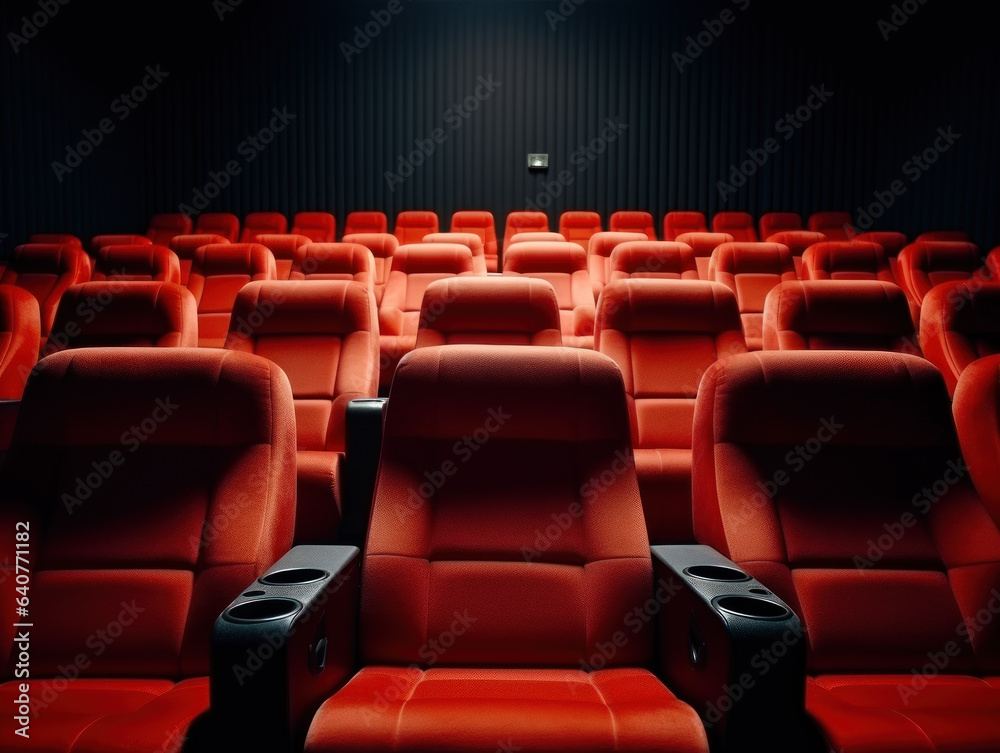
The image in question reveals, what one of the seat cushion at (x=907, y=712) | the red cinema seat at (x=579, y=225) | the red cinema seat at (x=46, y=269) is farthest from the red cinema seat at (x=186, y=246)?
the seat cushion at (x=907, y=712)

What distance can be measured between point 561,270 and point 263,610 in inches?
109

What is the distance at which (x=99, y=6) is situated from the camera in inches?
248

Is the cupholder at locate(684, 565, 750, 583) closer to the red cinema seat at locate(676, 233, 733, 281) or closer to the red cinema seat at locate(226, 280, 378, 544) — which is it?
the red cinema seat at locate(226, 280, 378, 544)

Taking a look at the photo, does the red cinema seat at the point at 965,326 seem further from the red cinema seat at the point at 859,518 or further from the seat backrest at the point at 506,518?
the seat backrest at the point at 506,518

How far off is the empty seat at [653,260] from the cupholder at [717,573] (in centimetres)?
255

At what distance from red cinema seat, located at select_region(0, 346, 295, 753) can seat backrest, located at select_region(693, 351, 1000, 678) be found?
84 cm

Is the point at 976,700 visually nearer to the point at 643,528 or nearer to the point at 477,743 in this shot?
the point at 643,528

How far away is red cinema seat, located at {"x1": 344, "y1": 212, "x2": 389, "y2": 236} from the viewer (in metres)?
6.36

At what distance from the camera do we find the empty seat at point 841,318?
7.48 ft

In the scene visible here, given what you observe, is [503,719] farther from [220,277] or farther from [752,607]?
[220,277]

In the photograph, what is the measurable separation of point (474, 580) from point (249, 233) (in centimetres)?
587

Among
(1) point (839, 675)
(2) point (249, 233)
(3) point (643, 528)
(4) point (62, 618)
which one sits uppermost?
(2) point (249, 233)

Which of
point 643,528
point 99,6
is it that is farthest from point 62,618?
point 99,6

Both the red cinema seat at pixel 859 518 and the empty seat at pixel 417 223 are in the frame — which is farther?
the empty seat at pixel 417 223
